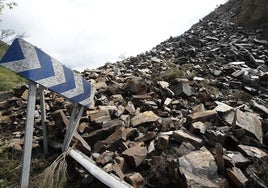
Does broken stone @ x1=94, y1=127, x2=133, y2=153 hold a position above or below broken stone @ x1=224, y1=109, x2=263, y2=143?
above

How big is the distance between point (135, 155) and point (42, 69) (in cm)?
165

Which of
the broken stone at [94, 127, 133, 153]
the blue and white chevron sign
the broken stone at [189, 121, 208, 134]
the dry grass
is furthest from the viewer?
the broken stone at [189, 121, 208, 134]

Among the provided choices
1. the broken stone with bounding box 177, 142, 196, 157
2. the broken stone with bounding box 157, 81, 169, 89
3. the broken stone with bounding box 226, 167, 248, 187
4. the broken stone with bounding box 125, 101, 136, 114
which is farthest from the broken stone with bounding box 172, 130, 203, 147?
the broken stone with bounding box 157, 81, 169, 89

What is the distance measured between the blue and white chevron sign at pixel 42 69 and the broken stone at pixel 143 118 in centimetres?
141

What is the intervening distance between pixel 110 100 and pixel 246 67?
15.8 feet

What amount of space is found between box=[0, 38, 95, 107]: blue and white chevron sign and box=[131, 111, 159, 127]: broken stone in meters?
1.41

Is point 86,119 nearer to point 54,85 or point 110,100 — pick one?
point 110,100

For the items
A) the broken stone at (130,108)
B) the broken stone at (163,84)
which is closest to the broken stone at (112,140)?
the broken stone at (130,108)

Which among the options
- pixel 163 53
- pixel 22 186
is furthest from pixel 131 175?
pixel 163 53

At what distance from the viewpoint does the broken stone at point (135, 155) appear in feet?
14.3

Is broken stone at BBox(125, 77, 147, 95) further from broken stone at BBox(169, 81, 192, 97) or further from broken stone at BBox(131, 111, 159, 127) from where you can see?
broken stone at BBox(131, 111, 159, 127)

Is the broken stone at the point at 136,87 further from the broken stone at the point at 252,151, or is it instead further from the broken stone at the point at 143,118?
the broken stone at the point at 252,151

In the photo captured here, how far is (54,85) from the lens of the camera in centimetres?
386

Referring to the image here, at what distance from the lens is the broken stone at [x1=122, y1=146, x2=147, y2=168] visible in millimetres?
4352
